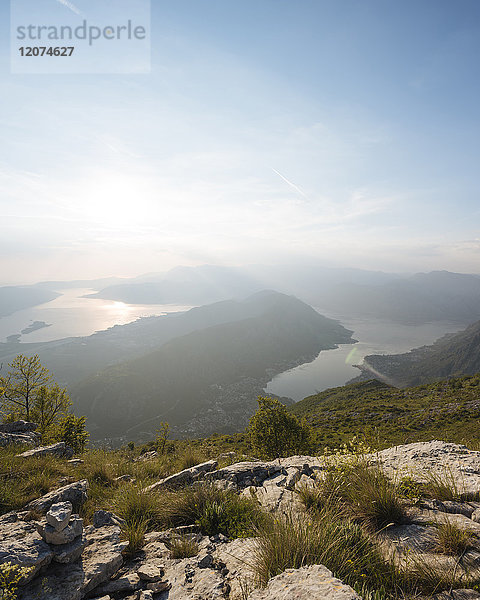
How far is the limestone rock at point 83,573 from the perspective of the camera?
152 inches

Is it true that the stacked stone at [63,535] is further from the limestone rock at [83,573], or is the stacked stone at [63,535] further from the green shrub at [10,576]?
the green shrub at [10,576]

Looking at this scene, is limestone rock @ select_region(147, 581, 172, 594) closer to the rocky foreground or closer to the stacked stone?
the rocky foreground

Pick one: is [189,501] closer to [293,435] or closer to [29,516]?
[29,516]

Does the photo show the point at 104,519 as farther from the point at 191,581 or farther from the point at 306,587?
the point at 306,587

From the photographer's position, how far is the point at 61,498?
6375 mm

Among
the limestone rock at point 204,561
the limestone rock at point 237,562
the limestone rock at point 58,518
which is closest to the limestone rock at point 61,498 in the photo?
the limestone rock at point 58,518

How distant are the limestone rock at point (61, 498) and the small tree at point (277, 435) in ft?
42.4

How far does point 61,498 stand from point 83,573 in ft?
9.43

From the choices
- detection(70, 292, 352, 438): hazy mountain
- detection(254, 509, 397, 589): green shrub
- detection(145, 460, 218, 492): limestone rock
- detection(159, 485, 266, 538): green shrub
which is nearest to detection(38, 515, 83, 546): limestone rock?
detection(159, 485, 266, 538): green shrub

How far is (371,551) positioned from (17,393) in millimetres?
31439

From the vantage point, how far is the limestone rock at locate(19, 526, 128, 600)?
3.86 m

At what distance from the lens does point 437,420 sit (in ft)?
127

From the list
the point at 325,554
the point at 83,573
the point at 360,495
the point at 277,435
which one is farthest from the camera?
the point at 277,435

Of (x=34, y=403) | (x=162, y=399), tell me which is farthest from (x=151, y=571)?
(x=162, y=399)
